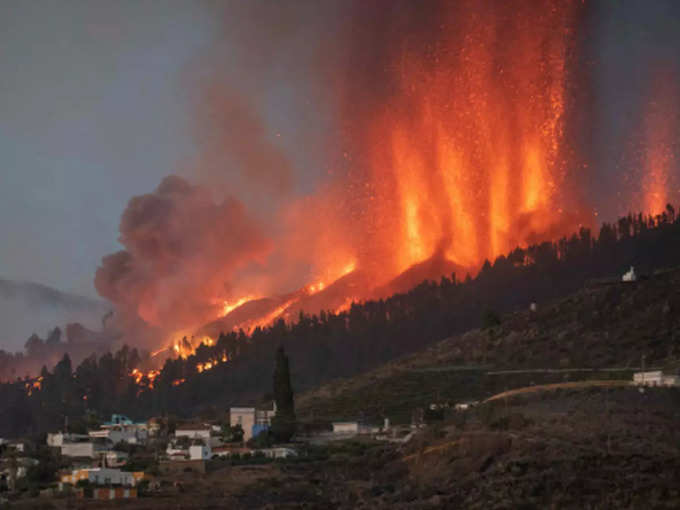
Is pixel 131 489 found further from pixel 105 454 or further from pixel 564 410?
pixel 564 410

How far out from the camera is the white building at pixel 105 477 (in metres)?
74.0

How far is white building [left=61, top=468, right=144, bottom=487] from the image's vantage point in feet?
243

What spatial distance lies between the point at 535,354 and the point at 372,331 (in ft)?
174

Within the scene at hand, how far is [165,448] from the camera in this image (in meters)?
97.9

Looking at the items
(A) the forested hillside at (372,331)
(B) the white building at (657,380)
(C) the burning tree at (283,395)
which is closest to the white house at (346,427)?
(C) the burning tree at (283,395)

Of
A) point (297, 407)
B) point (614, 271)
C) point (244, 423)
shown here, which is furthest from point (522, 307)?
point (244, 423)

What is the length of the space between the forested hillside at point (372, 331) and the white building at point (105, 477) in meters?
75.1

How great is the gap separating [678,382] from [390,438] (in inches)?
1021

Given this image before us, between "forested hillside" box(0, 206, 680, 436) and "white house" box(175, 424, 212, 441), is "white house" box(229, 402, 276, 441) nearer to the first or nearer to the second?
"white house" box(175, 424, 212, 441)

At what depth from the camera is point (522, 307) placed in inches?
6235

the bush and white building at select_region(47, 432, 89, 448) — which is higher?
the bush

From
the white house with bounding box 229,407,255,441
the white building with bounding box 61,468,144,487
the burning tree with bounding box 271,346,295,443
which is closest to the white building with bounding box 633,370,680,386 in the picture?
the white building with bounding box 61,468,144,487

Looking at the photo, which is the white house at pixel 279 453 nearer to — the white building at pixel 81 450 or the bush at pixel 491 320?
the white building at pixel 81 450

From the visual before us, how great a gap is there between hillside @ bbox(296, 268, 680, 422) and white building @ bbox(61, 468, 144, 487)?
3572 centimetres
